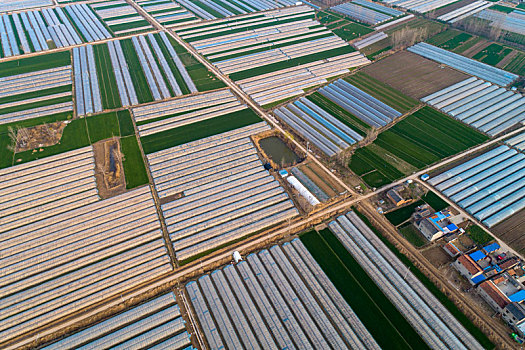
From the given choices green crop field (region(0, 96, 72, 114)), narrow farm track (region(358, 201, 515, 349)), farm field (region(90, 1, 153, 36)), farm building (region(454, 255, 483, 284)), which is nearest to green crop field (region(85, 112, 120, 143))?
green crop field (region(0, 96, 72, 114))

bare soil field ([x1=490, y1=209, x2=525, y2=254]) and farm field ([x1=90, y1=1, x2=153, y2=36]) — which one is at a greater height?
bare soil field ([x1=490, y1=209, x2=525, y2=254])

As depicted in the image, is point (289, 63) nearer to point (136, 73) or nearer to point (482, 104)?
point (136, 73)

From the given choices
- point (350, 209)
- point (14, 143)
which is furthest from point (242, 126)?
point (14, 143)

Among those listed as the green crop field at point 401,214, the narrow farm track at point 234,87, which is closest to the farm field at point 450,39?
the narrow farm track at point 234,87

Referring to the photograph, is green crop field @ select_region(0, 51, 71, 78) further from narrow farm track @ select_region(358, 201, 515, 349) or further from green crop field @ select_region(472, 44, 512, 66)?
green crop field @ select_region(472, 44, 512, 66)

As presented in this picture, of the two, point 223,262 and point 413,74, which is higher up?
point 413,74

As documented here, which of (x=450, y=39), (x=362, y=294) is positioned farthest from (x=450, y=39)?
(x=362, y=294)
